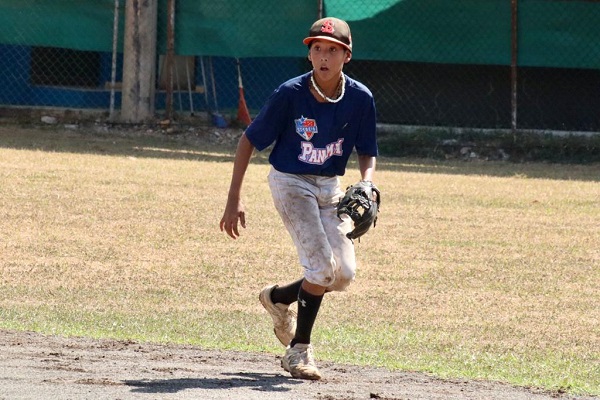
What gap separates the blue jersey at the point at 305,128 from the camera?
5.62 m

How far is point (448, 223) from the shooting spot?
35.8 feet

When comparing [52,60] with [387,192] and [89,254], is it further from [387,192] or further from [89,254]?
[89,254]

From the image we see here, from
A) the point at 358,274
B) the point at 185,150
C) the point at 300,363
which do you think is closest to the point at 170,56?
the point at 185,150

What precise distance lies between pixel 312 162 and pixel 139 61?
1195 cm

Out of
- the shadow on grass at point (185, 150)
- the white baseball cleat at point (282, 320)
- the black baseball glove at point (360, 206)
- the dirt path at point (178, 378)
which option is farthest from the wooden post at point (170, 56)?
the black baseball glove at point (360, 206)

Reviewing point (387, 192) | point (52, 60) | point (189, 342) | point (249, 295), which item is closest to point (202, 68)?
point (52, 60)

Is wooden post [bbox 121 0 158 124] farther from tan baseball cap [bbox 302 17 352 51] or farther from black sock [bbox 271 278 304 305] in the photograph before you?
tan baseball cap [bbox 302 17 352 51]

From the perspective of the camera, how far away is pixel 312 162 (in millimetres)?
5645

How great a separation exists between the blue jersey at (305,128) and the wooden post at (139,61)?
1170 centimetres

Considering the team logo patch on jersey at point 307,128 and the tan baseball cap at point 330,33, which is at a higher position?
the tan baseball cap at point 330,33

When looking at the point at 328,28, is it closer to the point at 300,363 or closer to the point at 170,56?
the point at 300,363

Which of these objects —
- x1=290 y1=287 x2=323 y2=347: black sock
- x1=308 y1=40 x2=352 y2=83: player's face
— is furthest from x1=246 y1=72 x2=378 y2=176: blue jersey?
x1=290 y1=287 x2=323 y2=347: black sock

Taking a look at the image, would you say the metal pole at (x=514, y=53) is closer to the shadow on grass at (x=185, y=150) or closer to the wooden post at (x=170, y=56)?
the shadow on grass at (x=185, y=150)

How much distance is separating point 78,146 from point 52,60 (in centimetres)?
350
